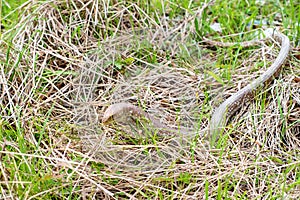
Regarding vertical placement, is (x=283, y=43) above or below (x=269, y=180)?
above

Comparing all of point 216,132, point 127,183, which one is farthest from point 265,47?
point 127,183

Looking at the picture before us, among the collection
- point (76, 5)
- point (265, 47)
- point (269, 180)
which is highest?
point (76, 5)

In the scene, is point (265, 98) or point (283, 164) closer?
point (283, 164)

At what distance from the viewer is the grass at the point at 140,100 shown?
265cm

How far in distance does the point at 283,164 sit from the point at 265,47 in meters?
1.21

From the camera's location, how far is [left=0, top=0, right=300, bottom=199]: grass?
265 centimetres

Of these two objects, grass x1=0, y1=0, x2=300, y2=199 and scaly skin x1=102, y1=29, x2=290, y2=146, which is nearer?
grass x1=0, y1=0, x2=300, y2=199

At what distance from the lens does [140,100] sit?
3.32 m

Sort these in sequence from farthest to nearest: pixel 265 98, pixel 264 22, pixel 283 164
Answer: pixel 264 22 → pixel 265 98 → pixel 283 164

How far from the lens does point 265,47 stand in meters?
3.79

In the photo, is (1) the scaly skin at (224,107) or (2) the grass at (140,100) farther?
(1) the scaly skin at (224,107)

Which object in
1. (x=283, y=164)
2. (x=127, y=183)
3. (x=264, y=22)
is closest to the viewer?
(x=127, y=183)

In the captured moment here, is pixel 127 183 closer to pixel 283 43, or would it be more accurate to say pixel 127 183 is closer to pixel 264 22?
pixel 283 43

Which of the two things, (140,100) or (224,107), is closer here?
(224,107)
